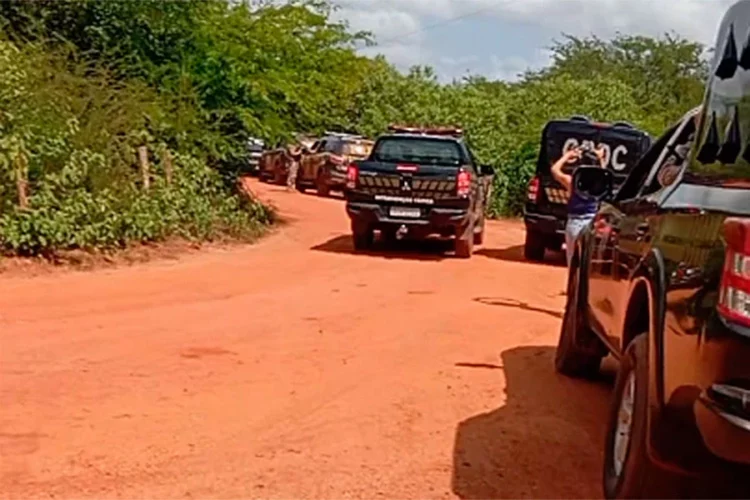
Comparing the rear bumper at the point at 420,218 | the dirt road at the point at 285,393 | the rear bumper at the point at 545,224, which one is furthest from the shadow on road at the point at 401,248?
the dirt road at the point at 285,393

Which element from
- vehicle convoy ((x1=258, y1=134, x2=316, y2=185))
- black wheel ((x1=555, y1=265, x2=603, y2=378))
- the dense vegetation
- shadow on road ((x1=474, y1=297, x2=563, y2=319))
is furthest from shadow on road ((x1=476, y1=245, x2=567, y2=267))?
A: vehicle convoy ((x1=258, y1=134, x2=316, y2=185))

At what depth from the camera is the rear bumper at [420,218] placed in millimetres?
16766

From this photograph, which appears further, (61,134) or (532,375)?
(61,134)

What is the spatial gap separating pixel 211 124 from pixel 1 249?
6760mm

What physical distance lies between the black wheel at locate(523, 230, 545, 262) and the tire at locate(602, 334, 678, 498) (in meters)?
12.7

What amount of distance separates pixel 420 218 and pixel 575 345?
901 centimetres

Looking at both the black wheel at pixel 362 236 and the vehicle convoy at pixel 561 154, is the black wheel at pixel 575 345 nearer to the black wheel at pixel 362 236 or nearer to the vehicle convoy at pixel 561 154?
the vehicle convoy at pixel 561 154

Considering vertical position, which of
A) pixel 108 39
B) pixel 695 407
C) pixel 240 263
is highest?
pixel 108 39

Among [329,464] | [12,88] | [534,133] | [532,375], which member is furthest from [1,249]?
[534,133]

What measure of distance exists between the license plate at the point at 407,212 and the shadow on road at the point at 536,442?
336 inches

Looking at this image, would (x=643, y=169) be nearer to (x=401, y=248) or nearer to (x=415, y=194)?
(x=415, y=194)

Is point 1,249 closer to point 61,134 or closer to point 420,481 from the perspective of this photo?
point 61,134

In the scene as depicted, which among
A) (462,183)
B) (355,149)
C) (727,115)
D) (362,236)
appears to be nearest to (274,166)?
(355,149)

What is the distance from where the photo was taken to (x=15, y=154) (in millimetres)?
13945
